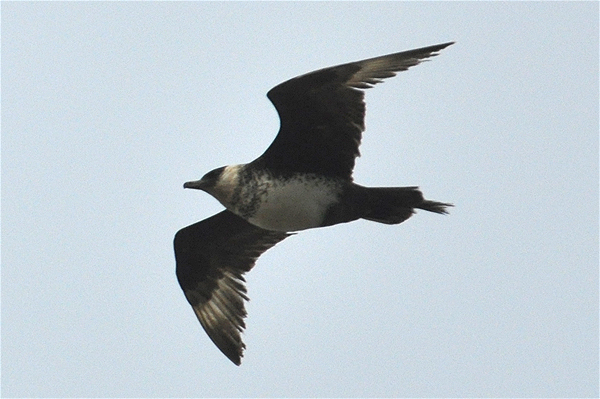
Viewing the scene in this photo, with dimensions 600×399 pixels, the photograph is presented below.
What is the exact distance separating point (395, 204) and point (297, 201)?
2.30 ft

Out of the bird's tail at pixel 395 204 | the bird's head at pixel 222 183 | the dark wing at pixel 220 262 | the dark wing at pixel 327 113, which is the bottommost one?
the dark wing at pixel 220 262

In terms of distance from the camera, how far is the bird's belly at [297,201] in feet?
27.3

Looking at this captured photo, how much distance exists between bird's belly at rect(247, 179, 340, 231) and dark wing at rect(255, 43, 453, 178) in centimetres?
13

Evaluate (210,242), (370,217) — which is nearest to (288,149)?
(370,217)

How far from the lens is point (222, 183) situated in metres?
8.54

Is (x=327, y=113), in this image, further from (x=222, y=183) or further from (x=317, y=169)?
(x=222, y=183)

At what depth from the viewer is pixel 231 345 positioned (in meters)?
9.14

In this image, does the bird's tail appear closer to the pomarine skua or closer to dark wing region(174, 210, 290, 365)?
the pomarine skua

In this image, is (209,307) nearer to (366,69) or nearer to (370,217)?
(370,217)

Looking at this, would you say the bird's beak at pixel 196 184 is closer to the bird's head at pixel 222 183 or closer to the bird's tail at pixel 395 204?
the bird's head at pixel 222 183

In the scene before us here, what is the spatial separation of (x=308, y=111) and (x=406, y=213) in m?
0.98

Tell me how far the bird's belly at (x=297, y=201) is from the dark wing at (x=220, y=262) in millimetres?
932

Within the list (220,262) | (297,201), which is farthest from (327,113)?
(220,262)

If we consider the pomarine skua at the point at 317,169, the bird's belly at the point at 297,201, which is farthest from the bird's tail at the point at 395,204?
the bird's belly at the point at 297,201
